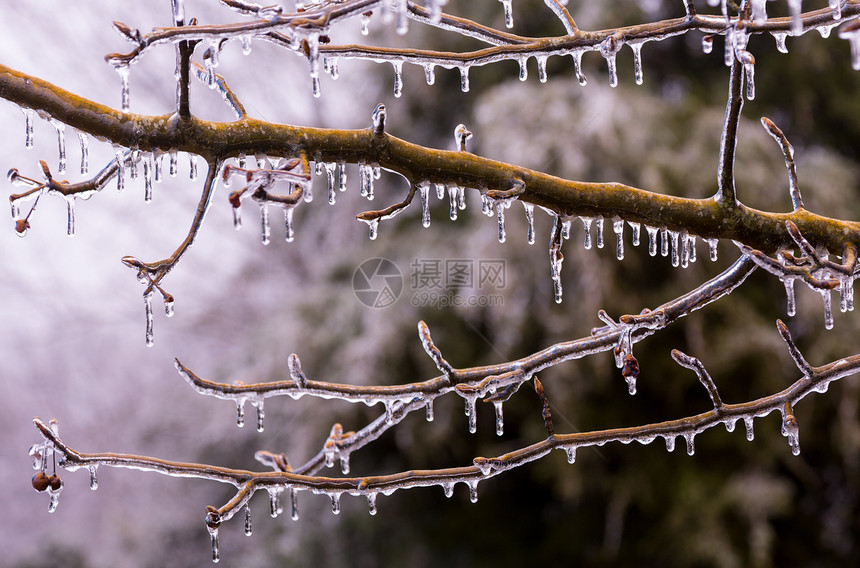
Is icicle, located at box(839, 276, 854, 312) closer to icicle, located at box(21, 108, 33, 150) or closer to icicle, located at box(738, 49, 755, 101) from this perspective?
icicle, located at box(738, 49, 755, 101)

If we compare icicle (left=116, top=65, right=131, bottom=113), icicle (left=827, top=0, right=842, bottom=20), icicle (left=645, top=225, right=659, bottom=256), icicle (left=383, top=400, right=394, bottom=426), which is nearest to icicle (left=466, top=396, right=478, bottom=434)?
icicle (left=383, top=400, right=394, bottom=426)

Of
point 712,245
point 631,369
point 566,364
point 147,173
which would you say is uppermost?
point 147,173

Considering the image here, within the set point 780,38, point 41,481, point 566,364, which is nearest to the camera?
point 41,481

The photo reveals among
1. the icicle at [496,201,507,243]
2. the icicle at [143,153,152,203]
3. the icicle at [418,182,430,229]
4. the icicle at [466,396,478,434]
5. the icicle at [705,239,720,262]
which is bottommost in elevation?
the icicle at [466,396,478,434]

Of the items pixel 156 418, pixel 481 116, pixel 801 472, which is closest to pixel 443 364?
pixel 481 116

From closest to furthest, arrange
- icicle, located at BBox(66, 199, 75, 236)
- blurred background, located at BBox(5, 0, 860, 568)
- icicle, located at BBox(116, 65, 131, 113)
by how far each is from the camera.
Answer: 1. icicle, located at BBox(116, 65, 131, 113)
2. icicle, located at BBox(66, 199, 75, 236)
3. blurred background, located at BBox(5, 0, 860, 568)

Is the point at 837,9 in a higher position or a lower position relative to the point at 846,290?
higher

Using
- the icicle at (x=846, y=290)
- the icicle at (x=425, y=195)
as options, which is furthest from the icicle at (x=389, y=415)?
the icicle at (x=846, y=290)

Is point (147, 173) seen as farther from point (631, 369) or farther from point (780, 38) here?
point (780, 38)

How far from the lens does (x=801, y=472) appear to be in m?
2.68

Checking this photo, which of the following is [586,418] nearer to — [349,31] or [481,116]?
[481,116]

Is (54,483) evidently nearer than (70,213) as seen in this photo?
Yes

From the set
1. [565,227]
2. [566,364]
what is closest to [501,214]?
[565,227]

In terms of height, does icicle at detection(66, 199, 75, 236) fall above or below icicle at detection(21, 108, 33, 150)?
below
